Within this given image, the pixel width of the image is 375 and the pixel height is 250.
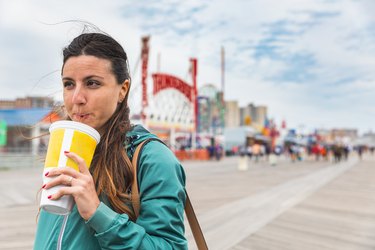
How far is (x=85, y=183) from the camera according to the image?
100 cm

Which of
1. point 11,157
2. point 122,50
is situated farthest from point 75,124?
point 11,157

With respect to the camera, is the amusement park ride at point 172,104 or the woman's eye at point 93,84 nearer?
the woman's eye at point 93,84

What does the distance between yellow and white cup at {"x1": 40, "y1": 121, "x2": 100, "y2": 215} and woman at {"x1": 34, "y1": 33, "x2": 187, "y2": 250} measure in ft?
0.07

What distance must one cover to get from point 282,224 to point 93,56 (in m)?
5.74

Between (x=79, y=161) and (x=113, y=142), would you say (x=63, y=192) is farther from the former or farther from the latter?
(x=113, y=142)

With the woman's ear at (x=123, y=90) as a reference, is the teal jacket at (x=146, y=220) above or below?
below

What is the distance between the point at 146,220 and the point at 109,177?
0.17 metres

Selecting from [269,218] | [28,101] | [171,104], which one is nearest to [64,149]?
[269,218]

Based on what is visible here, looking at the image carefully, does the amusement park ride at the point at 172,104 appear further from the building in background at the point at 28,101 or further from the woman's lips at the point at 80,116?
the woman's lips at the point at 80,116

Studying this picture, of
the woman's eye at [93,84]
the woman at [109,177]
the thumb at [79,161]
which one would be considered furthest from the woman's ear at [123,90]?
the thumb at [79,161]

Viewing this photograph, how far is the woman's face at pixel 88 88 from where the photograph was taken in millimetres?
1187

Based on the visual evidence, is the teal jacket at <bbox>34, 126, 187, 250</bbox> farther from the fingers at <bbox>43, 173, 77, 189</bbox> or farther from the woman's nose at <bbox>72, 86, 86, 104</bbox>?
the woman's nose at <bbox>72, 86, 86, 104</bbox>

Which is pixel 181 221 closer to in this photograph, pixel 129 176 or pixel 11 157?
pixel 129 176

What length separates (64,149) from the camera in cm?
103
